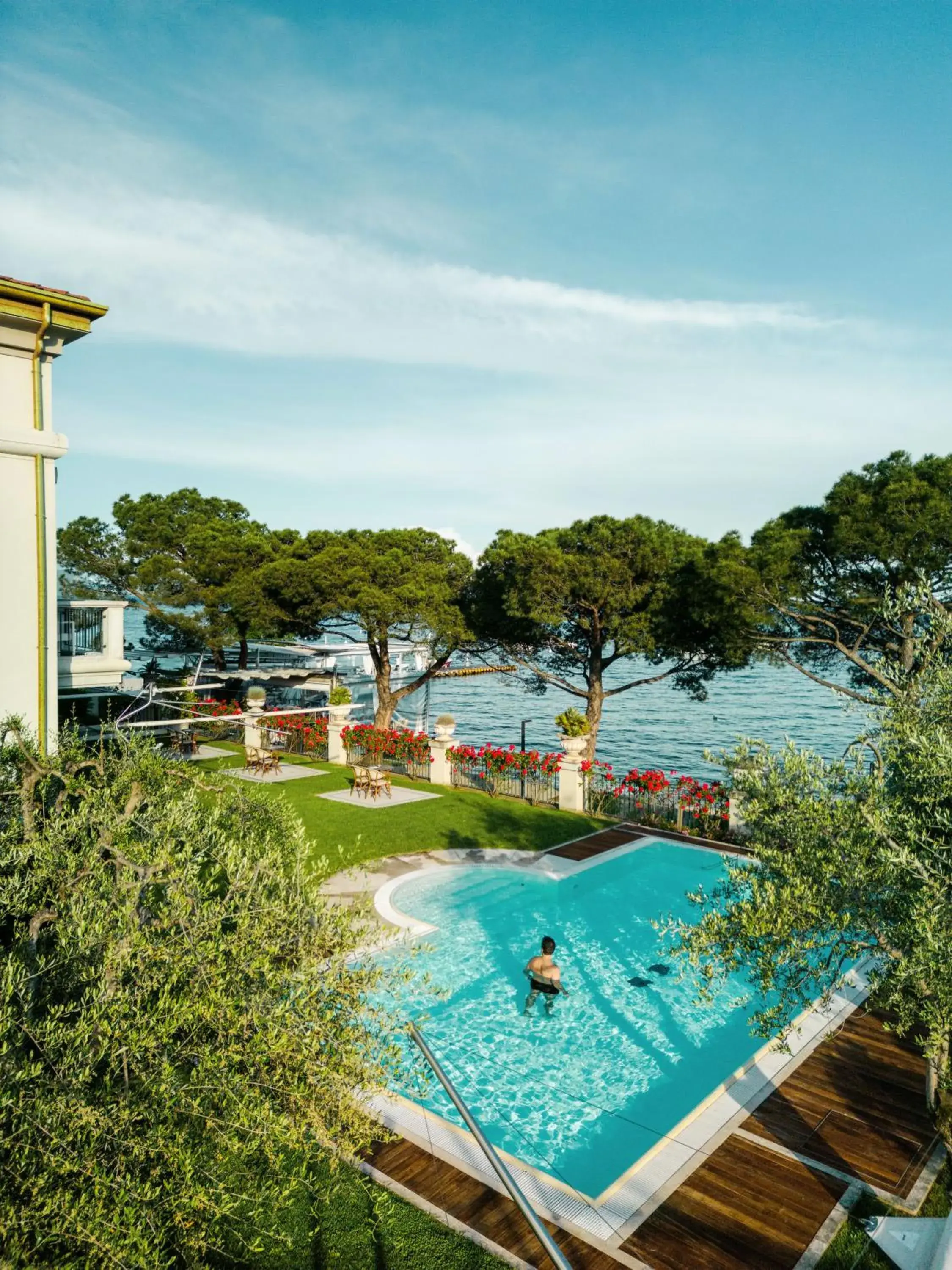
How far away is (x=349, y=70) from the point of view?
2070 cm

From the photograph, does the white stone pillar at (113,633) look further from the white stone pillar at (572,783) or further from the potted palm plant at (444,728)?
the white stone pillar at (572,783)

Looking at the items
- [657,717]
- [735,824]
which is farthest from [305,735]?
[657,717]

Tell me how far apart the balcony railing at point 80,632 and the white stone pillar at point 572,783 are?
42.4 ft

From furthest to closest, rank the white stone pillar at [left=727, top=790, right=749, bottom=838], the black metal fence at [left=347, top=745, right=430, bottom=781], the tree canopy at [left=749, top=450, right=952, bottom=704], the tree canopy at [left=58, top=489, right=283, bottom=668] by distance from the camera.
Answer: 1. the tree canopy at [left=58, top=489, right=283, bottom=668]
2. the black metal fence at [left=347, top=745, right=430, bottom=781]
3. the tree canopy at [left=749, top=450, right=952, bottom=704]
4. the white stone pillar at [left=727, top=790, right=749, bottom=838]

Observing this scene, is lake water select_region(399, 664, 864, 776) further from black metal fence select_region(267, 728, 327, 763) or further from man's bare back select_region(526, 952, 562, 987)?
man's bare back select_region(526, 952, 562, 987)

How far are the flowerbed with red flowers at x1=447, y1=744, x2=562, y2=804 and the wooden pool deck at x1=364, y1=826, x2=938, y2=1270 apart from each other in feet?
45.9

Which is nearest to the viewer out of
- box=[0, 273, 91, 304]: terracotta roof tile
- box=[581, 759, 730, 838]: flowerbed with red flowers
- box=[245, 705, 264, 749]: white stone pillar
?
box=[0, 273, 91, 304]: terracotta roof tile

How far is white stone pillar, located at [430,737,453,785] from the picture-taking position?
85.2ft

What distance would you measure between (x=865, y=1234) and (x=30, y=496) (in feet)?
49.4

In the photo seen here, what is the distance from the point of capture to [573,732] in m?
22.5

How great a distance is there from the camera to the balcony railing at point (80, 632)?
1620cm

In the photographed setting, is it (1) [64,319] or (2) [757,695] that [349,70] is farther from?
(2) [757,695]

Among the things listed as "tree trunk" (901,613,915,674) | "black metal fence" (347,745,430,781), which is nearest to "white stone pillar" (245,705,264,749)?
"black metal fence" (347,745,430,781)

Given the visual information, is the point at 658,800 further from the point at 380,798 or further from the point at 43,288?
the point at 43,288
